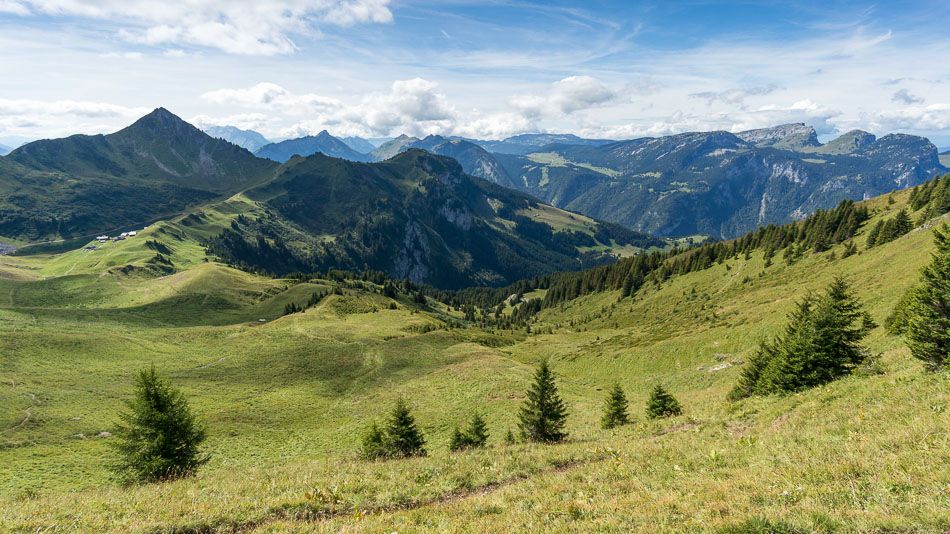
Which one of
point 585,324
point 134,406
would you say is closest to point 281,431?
point 134,406

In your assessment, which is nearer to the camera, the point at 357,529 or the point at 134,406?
the point at 357,529

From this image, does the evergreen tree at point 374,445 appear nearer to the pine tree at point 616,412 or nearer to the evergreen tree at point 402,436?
the evergreen tree at point 402,436

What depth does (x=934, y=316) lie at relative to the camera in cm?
1800

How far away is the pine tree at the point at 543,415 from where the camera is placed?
89.4ft

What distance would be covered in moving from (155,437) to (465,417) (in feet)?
93.2

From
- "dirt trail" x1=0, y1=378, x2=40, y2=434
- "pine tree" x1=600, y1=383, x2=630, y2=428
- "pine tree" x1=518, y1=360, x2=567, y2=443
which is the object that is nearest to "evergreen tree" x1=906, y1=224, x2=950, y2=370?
"pine tree" x1=600, y1=383, x2=630, y2=428

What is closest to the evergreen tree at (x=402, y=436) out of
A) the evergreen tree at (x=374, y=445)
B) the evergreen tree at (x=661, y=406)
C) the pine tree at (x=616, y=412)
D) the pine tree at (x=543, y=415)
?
the evergreen tree at (x=374, y=445)

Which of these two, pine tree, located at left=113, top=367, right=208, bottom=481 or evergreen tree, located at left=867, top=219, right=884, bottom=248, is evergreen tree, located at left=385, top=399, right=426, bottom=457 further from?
evergreen tree, located at left=867, top=219, right=884, bottom=248

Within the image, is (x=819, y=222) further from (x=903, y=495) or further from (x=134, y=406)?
(x=134, y=406)

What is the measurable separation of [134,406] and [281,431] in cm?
2336

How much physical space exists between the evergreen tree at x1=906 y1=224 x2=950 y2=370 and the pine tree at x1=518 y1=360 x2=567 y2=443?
1912 cm

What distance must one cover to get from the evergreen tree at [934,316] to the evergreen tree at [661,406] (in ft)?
48.0

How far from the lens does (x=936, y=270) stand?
18.6 m

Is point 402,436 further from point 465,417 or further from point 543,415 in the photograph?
point 465,417
